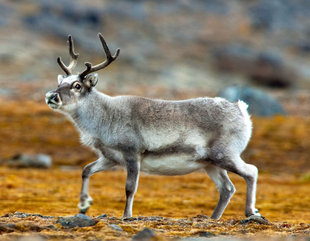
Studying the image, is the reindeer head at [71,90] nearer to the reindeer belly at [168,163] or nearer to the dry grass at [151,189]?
the reindeer belly at [168,163]

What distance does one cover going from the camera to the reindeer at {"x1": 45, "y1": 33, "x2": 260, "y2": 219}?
10969 mm

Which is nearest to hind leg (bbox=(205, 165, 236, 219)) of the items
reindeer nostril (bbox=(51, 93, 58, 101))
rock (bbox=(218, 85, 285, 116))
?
reindeer nostril (bbox=(51, 93, 58, 101))

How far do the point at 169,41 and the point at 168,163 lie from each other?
3034 inches

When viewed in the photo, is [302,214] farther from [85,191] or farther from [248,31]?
[248,31]

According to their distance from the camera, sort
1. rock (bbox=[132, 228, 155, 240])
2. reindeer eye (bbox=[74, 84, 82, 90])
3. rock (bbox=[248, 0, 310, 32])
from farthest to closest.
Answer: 1. rock (bbox=[248, 0, 310, 32])
2. reindeer eye (bbox=[74, 84, 82, 90])
3. rock (bbox=[132, 228, 155, 240])

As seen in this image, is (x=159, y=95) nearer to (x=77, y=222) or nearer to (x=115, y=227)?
(x=77, y=222)

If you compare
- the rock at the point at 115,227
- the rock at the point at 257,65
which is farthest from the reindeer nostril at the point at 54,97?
the rock at the point at 257,65

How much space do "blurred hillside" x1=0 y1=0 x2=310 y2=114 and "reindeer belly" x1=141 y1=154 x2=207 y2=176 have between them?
4072 centimetres

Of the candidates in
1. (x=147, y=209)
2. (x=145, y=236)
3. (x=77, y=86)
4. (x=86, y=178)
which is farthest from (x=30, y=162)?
(x=145, y=236)

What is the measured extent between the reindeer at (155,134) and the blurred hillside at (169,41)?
40.2 meters

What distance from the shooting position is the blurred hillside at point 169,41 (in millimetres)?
68188

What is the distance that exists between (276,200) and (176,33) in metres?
75.0

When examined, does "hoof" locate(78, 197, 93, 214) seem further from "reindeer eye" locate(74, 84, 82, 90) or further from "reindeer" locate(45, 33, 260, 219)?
"reindeer eye" locate(74, 84, 82, 90)

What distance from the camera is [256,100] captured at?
38.3 metres
